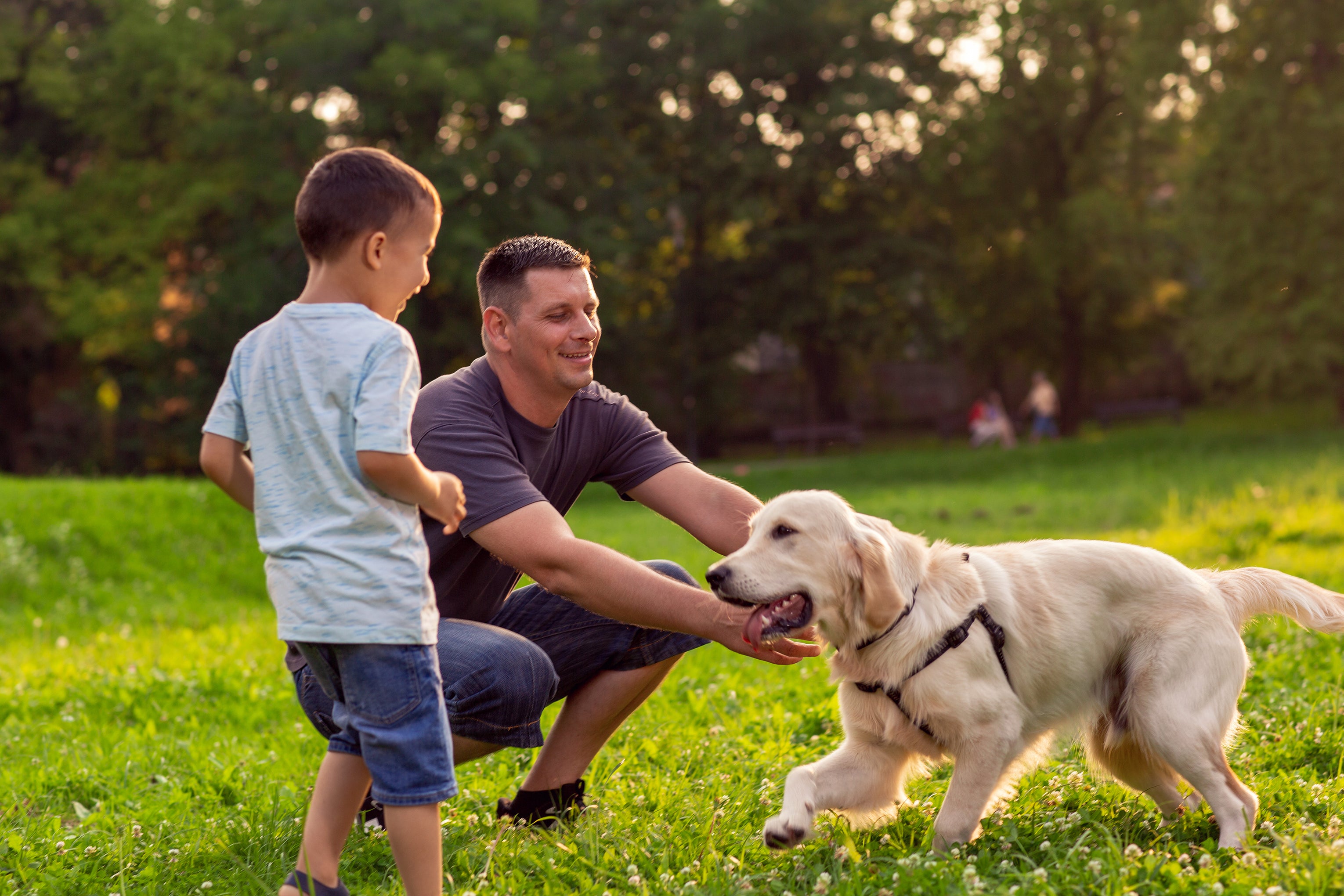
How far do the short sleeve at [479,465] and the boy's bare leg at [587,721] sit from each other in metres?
0.84

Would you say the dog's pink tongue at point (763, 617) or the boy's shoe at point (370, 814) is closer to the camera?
the dog's pink tongue at point (763, 617)

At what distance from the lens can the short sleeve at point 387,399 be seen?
2.71 meters

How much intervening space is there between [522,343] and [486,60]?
26.6 metres

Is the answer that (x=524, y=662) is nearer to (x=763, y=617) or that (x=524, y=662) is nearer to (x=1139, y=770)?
(x=763, y=617)

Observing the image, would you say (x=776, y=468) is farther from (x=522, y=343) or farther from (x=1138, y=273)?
(x=522, y=343)

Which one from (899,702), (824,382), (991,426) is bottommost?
(991,426)

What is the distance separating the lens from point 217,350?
28625mm

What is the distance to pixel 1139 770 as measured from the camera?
385cm

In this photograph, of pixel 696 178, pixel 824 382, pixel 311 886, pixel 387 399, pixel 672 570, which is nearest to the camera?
pixel 387 399

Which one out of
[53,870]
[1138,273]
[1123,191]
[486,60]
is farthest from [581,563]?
[1123,191]

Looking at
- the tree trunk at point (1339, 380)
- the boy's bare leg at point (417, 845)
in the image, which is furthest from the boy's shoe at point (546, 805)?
the tree trunk at point (1339, 380)

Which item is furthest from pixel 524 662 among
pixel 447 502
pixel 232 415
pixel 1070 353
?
pixel 1070 353

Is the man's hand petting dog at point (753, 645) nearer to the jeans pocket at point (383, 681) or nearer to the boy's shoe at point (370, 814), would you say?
the jeans pocket at point (383, 681)

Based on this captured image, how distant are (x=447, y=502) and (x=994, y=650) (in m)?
1.73
